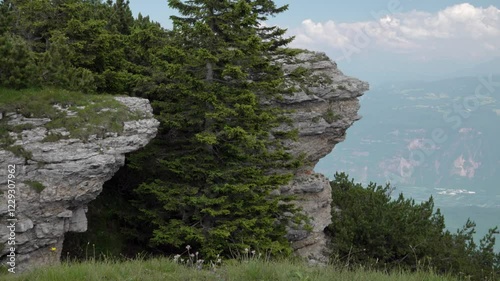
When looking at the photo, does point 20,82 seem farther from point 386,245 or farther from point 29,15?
point 386,245

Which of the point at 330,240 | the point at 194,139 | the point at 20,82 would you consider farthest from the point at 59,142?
the point at 330,240

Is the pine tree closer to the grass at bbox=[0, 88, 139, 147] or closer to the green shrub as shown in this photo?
the grass at bbox=[0, 88, 139, 147]

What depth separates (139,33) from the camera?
1842cm

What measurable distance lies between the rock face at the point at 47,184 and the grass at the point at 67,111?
241 millimetres

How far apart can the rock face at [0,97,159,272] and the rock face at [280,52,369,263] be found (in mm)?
11904

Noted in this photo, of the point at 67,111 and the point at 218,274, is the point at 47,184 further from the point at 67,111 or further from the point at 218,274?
the point at 218,274

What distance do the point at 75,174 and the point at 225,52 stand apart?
7.55 metres

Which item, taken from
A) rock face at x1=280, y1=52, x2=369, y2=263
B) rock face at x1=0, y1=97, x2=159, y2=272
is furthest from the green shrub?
rock face at x1=0, y1=97, x2=159, y2=272

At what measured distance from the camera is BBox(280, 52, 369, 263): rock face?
23.9 meters

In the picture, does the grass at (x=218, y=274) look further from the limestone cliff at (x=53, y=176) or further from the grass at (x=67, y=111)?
the grass at (x=67, y=111)

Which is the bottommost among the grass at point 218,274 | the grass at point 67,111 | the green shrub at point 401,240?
the green shrub at point 401,240

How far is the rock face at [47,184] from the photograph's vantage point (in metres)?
12.9

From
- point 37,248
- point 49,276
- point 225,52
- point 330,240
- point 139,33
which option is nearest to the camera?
point 49,276
